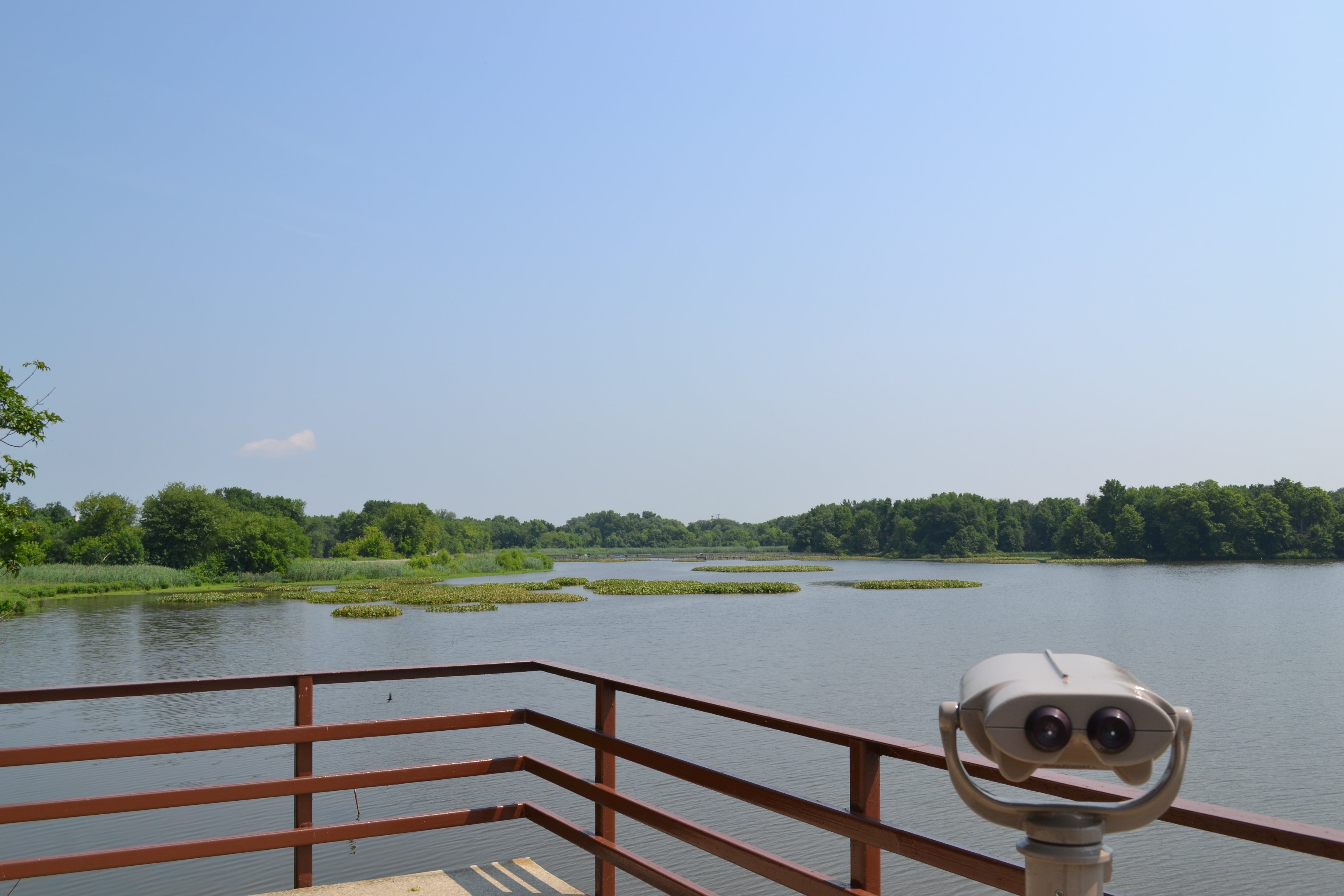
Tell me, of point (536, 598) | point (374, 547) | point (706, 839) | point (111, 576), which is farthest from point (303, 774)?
point (374, 547)

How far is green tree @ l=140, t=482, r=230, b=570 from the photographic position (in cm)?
6738

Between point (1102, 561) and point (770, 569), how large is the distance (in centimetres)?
3292

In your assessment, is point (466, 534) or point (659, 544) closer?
point (466, 534)

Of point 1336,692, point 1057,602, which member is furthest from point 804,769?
point 1057,602

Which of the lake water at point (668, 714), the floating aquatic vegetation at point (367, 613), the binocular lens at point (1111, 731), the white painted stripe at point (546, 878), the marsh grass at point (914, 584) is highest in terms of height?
the binocular lens at point (1111, 731)

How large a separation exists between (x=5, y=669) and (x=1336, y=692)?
29.7 metres

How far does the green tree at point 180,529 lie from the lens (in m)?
67.4

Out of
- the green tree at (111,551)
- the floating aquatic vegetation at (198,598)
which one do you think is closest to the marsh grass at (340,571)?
the green tree at (111,551)

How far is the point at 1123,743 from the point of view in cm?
131

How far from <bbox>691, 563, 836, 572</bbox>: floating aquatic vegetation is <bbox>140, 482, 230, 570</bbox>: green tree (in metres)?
40.2

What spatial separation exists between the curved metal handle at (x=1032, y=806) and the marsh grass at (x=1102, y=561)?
303ft

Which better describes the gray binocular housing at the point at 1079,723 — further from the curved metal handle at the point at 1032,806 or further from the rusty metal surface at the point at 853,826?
the rusty metal surface at the point at 853,826

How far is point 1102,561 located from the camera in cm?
9025

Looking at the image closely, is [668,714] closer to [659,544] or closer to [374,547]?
[374,547]
